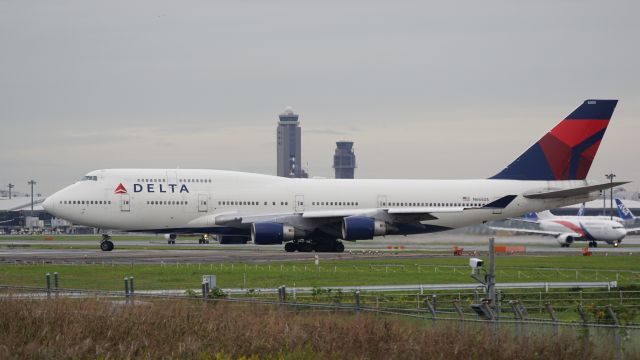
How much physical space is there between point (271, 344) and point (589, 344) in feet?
21.8

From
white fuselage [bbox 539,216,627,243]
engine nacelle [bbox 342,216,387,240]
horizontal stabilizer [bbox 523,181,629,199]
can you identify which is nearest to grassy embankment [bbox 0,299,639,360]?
engine nacelle [bbox 342,216,387,240]

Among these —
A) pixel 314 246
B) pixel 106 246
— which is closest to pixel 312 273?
pixel 314 246

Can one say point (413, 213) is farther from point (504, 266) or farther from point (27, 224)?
point (27, 224)

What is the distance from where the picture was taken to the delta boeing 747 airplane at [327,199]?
63.5 meters

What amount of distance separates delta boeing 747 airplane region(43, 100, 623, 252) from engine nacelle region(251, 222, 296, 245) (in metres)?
0.06

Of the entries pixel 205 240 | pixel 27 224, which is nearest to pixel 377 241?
pixel 205 240

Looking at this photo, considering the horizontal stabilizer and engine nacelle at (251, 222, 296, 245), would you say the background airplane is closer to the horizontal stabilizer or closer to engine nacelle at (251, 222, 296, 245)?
the horizontal stabilizer

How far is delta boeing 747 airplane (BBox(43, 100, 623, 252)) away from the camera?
63.5m

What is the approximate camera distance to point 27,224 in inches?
6545

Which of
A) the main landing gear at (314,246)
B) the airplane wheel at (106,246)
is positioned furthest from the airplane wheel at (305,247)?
the airplane wheel at (106,246)

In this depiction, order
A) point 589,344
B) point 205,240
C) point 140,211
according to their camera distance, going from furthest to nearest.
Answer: point 205,240 < point 140,211 < point 589,344

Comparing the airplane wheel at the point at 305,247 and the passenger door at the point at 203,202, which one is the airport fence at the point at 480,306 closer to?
the airplane wheel at the point at 305,247

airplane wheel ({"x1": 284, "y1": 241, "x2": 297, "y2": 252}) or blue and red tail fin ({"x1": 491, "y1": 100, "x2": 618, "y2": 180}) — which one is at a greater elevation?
blue and red tail fin ({"x1": 491, "y1": 100, "x2": 618, "y2": 180})

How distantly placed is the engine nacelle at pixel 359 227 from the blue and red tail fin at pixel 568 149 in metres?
12.5
